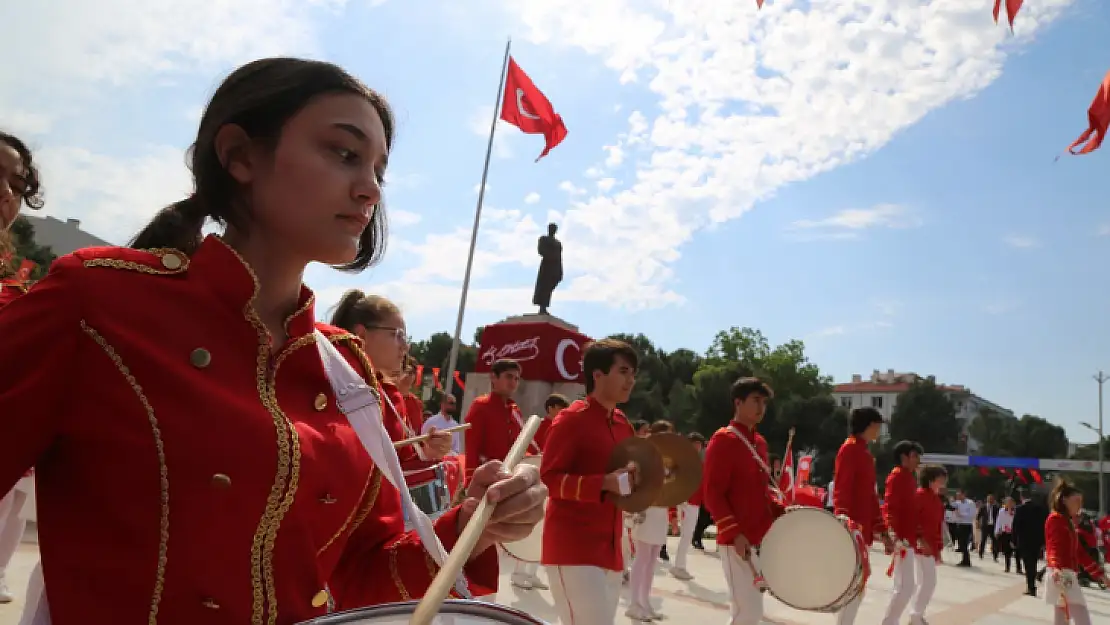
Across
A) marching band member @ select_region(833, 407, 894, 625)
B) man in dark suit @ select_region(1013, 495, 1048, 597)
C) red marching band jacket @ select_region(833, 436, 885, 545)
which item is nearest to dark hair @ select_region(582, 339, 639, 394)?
marching band member @ select_region(833, 407, 894, 625)

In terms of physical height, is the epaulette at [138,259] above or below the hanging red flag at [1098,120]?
below

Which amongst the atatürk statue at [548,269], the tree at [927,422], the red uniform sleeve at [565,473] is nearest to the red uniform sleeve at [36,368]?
the red uniform sleeve at [565,473]

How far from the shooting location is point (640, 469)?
438cm

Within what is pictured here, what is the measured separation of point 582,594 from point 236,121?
3571mm

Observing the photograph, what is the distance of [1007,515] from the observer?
19781 mm

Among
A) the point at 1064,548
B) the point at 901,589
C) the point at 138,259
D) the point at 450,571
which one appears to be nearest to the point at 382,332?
the point at 138,259

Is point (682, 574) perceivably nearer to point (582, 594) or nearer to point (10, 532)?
point (582, 594)

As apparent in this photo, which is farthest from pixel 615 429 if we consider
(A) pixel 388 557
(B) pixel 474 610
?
(B) pixel 474 610

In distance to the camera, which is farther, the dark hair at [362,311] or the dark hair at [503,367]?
the dark hair at [503,367]

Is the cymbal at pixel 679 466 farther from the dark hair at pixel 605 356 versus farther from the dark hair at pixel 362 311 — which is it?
the dark hair at pixel 362 311

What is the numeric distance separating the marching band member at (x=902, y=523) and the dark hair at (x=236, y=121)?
777 centimetres

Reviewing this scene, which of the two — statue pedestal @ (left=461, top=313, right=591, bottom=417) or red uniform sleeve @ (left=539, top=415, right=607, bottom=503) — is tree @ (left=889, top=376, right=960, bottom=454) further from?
red uniform sleeve @ (left=539, top=415, right=607, bottom=503)

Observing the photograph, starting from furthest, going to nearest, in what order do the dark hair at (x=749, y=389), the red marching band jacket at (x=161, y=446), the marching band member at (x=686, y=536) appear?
1. the marching band member at (x=686, y=536)
2. the dark hair at (x=749, y=389)
3. the red marching band jacket at (x=161, y=446)

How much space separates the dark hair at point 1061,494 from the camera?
8.17m
